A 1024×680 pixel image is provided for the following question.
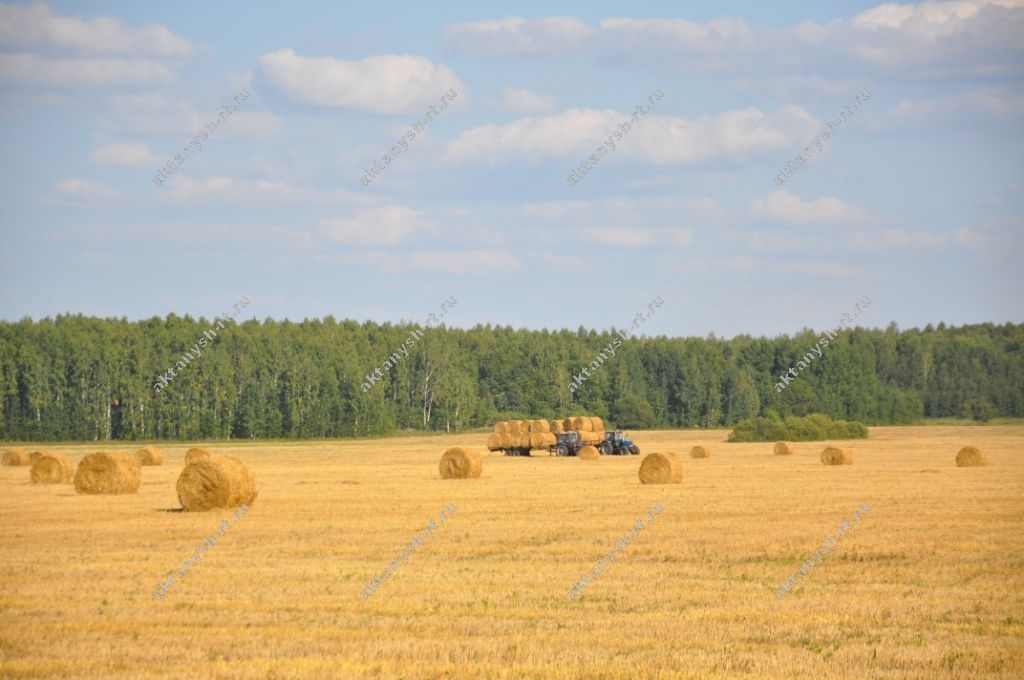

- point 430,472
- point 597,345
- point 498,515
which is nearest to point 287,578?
point 498,515

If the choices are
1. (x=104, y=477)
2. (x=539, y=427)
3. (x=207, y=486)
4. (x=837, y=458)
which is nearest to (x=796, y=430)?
(x=539, y=427)

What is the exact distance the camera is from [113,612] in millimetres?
14523

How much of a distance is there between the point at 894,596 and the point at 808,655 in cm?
400

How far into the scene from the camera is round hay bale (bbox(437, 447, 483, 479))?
40.3m

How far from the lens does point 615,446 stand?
61.6m

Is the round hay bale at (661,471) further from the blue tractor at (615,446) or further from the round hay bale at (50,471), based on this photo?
the blue tractor at (615,446)

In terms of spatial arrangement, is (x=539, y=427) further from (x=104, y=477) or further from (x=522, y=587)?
(x=522, y=587)

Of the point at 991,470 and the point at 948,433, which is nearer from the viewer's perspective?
the point at 991,470

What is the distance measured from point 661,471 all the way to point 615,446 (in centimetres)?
2530

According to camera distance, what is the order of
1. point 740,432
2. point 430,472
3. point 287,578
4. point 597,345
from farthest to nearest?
point 597,345
point 740,432
point 430,472
point 287,578

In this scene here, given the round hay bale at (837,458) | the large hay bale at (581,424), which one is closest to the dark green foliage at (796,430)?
the large hay bale at (581,424)

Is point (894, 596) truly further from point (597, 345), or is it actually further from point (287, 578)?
point (597, 345)

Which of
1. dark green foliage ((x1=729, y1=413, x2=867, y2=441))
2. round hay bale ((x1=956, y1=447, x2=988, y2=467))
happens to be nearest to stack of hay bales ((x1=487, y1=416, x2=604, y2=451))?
dark green foliage ((x1=729, y1=413, x2=867, y2=441))

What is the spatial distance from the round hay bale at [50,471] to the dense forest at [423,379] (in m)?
53.9
